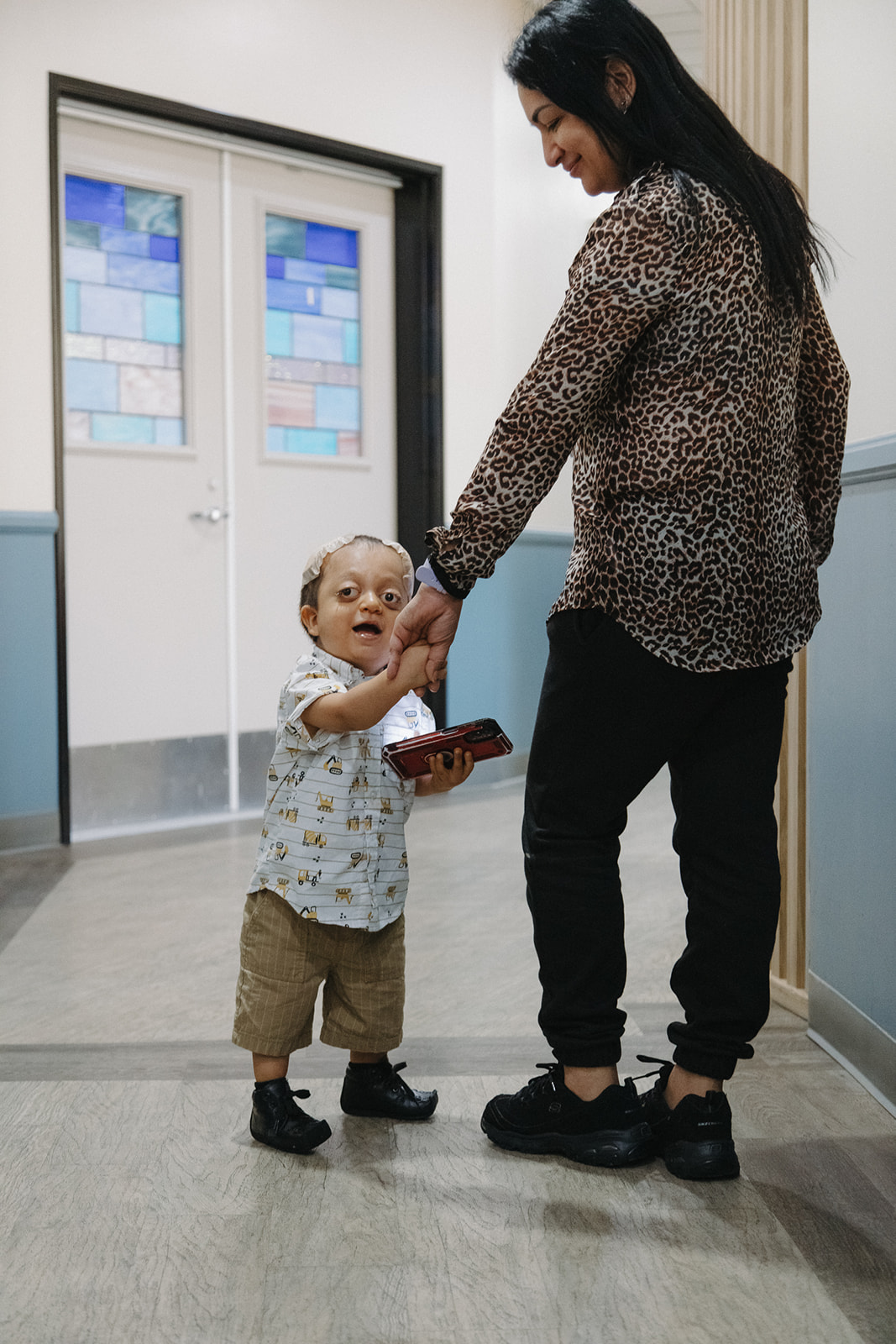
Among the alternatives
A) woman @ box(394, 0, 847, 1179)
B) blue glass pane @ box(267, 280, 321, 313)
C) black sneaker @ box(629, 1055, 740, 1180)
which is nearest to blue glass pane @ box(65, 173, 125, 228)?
blue glass pane @ box(267, 280, 321, 313)

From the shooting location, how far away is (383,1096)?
1502 millimetres

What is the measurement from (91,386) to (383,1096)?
2661 mm

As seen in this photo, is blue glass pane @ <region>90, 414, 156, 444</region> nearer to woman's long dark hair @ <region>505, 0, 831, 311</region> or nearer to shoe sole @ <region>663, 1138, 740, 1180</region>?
woman's long dark hair @ <region>505, 0, 831, 311</region>

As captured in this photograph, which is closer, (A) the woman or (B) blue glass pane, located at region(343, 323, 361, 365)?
(A) the woman

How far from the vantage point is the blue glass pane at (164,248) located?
3.68m

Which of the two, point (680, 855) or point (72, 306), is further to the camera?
point (72, 306)

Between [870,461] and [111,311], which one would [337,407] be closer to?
[111,311]

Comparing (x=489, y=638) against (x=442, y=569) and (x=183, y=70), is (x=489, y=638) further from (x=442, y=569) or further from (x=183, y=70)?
(x=442, y=569)

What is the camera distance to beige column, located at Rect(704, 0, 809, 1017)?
1862 millimetres

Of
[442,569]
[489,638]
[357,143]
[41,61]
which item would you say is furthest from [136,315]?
[442,569]

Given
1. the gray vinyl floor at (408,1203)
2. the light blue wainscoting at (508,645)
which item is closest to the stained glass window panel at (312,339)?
the light blue wainscoting at (508,645)

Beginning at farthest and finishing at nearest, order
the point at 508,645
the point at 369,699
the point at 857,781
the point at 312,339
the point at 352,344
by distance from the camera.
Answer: the point at 508,645
the point at 352,344
the point at 312,339
the point at 857,781
the point at 369,699

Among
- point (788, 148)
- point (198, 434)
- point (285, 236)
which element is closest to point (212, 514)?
point (198, 434)

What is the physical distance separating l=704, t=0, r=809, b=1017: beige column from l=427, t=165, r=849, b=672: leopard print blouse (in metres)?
0.65
